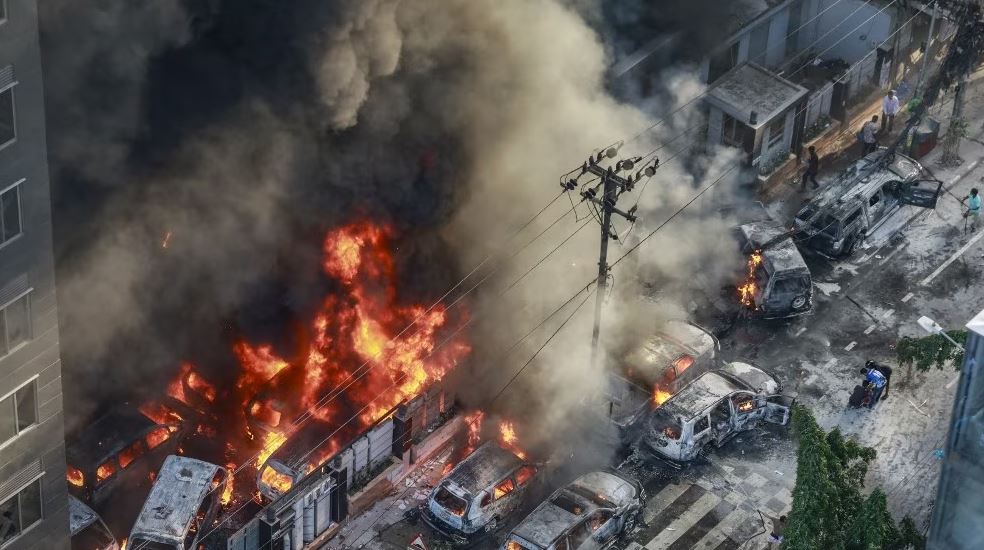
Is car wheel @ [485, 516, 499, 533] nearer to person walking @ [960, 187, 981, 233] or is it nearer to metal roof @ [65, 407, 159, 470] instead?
metal roof @ [65, 407, 159, 470]

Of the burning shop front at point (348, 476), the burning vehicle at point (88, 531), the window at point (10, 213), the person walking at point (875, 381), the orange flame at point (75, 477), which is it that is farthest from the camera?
the person walking at point (875, 381)

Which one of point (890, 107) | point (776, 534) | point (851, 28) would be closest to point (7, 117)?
point (776, 534)

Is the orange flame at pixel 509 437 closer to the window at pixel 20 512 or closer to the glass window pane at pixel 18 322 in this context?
the window at pixel 20 512

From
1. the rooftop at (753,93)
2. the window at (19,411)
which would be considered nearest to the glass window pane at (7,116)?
the window at (19,411)

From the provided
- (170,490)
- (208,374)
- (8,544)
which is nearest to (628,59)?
(208,374)

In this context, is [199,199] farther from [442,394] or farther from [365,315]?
[442,394]

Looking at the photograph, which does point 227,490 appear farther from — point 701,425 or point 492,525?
point 701,425
